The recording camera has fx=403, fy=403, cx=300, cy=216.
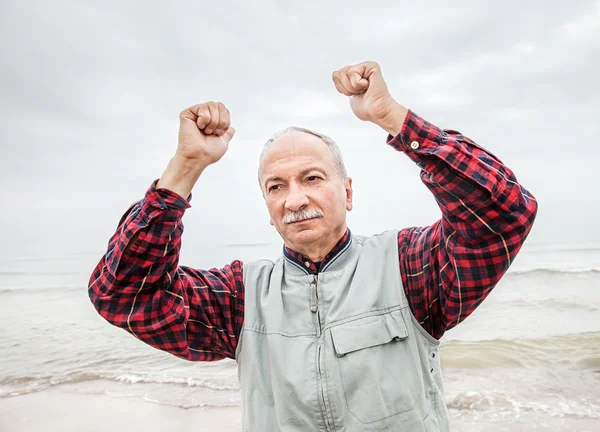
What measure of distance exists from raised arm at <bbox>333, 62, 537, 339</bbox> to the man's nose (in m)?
0.51

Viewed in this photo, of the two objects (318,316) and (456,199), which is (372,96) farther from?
(318,316)

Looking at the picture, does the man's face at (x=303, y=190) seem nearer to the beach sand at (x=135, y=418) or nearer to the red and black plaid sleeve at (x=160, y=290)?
the red and black plaid sleeve at (x=160, y=290)

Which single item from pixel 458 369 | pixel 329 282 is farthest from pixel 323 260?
pixel 458 369

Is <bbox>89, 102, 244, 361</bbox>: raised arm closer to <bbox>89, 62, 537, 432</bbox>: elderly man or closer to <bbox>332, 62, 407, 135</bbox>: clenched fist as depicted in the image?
<bbox>89, 62, 537, 432</bbox>: elderly man

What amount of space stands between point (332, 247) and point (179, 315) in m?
0.83

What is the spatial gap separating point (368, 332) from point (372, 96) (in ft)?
3.35

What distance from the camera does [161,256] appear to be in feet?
5.91

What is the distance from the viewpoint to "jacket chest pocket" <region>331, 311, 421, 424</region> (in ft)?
5.62

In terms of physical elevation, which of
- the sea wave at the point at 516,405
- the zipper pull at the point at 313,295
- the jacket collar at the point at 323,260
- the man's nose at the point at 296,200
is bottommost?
the sea wave at the point at 516,405

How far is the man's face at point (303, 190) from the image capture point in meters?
2.06

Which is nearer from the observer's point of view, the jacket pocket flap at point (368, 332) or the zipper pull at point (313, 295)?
the jacket pocket flap at point (368, 332)

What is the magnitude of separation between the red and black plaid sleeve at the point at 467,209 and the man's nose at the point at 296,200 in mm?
544

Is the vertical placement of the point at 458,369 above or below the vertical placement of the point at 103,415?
below

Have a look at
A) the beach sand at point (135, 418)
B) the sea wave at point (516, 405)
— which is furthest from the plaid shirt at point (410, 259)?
the sea wave at point (516, 405)
